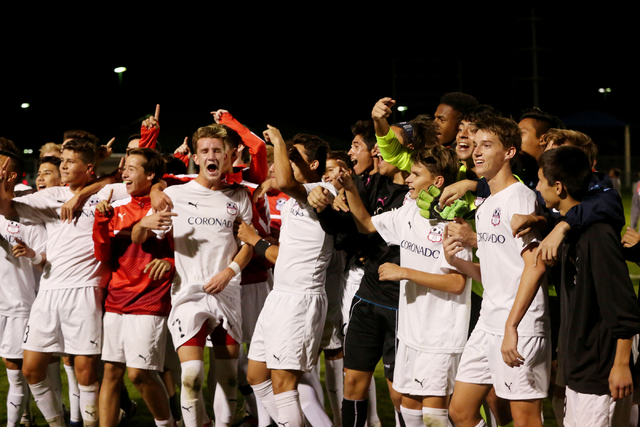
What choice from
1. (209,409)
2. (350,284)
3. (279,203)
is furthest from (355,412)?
(279,203)

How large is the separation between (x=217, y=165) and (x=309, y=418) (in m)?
1.87

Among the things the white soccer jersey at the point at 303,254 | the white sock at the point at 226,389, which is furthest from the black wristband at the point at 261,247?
the white sock at the point at 226,389

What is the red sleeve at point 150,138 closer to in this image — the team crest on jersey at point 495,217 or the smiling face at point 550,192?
the team crest on jersey at point 495,217

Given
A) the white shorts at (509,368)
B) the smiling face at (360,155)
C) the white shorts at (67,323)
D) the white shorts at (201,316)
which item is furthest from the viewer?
the smiling face at (360,155)

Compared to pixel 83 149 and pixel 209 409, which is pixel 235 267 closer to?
pixel 83 149

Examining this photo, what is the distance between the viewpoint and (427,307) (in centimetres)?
405

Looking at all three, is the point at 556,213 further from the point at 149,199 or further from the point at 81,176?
the point at 81,176

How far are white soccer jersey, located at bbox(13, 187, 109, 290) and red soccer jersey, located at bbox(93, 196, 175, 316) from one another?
0.26 metres

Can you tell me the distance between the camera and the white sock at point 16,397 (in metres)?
5.09

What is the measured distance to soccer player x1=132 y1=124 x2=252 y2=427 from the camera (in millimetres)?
4480

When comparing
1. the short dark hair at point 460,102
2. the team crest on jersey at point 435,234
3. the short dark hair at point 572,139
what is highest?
the short dark hair at point 460,102

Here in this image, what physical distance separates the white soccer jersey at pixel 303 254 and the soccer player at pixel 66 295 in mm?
1504

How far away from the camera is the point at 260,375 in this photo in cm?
456

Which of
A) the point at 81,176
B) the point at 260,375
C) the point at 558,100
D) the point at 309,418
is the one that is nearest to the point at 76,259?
the point at 81,176
